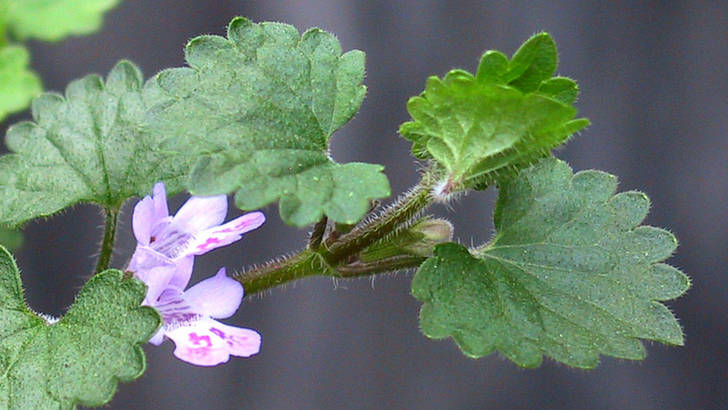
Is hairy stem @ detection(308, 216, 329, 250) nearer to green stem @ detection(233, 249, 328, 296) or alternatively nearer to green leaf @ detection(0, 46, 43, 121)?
green stem @ detection(233, 249, 328, 296)

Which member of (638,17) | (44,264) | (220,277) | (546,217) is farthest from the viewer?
(638,17)

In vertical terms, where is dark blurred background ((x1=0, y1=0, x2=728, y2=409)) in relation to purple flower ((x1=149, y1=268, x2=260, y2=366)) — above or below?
below

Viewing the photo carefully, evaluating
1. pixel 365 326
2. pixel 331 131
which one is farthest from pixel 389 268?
pixel 365 326

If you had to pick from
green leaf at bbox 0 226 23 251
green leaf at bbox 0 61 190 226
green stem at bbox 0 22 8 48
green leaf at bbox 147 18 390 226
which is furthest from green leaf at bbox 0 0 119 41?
green leaf at bbox 147 18 390 226

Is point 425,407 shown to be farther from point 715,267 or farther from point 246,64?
point 246,64

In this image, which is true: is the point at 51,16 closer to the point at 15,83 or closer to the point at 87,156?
the point at 15,83

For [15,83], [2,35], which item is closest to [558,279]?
[15,83]
